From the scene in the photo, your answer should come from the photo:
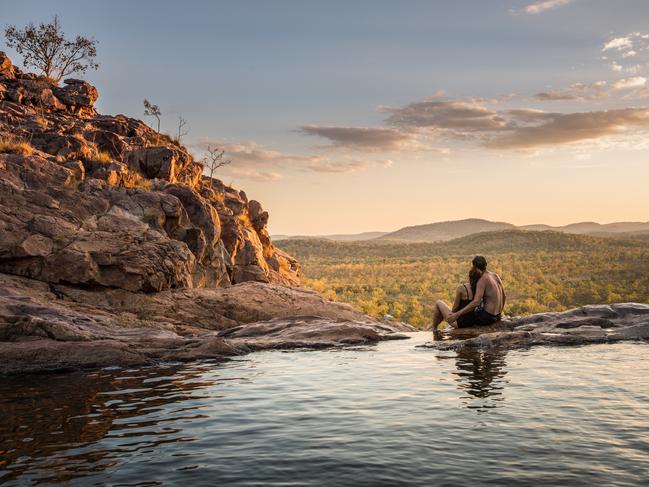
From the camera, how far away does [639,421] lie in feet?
30.3

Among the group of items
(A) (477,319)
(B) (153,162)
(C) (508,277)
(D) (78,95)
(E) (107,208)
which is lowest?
(C) (508,277)

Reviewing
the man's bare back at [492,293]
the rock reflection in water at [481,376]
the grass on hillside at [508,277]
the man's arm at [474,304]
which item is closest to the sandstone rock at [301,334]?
the man's arm at [474,304]

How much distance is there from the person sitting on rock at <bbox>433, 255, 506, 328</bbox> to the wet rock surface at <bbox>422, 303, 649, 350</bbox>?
15.0 inches

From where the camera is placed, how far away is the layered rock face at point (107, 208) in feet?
70.8

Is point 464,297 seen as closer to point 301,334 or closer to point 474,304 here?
point 474,304

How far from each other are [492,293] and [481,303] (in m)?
0.69

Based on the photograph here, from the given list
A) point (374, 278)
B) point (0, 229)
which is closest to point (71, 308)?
point (0, 229)

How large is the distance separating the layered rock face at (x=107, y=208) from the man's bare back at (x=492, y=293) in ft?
39.4

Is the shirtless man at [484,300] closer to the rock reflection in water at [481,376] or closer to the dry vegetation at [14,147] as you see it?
the rock reflection in water at [481,376]

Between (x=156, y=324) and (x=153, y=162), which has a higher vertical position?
(x=153, y=162)

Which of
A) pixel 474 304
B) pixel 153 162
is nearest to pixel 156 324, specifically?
pixel 474 304

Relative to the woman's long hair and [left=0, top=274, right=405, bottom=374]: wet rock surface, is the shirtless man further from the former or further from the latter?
[left=0, top=274, right=405, bottom=374]: wet rock surface

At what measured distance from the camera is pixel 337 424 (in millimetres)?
9492

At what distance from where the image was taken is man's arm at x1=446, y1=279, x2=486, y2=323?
60.6 ft
